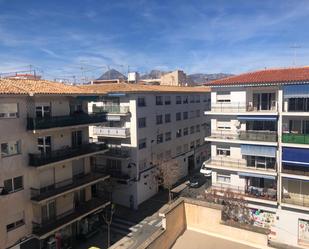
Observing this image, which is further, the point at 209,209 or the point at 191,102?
the point at 191,102

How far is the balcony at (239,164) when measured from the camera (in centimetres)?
3111

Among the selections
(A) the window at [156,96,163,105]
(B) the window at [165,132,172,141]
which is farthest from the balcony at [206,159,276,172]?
(A) the window at [156,96,163,105]

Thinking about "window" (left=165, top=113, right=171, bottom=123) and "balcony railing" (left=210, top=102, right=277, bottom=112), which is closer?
"balcony railing" (left=210, top=102, right=277, bottom=112)

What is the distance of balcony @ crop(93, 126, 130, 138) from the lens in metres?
38.4

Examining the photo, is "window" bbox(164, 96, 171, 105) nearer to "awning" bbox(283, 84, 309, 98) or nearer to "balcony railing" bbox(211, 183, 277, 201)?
"balcony railing" bbox(211, 183, 277, 201)

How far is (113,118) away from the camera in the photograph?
129 ft

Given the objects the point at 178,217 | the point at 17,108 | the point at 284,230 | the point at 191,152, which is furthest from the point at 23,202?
the point at 191,152

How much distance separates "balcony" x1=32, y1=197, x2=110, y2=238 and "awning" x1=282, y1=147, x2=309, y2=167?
1833cm

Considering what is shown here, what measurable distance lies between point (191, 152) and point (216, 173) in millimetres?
20414

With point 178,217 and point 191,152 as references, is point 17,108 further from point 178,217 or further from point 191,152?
point 191,152

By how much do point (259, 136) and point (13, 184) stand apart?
22.4 m

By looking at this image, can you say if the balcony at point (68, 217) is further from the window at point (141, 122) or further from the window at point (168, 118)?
the window at point (168, 118)

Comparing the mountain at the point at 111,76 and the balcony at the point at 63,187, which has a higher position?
the mountain at the point at 111,76

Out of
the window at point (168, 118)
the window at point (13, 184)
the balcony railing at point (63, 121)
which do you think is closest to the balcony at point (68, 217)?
the window at point (13, 184)
